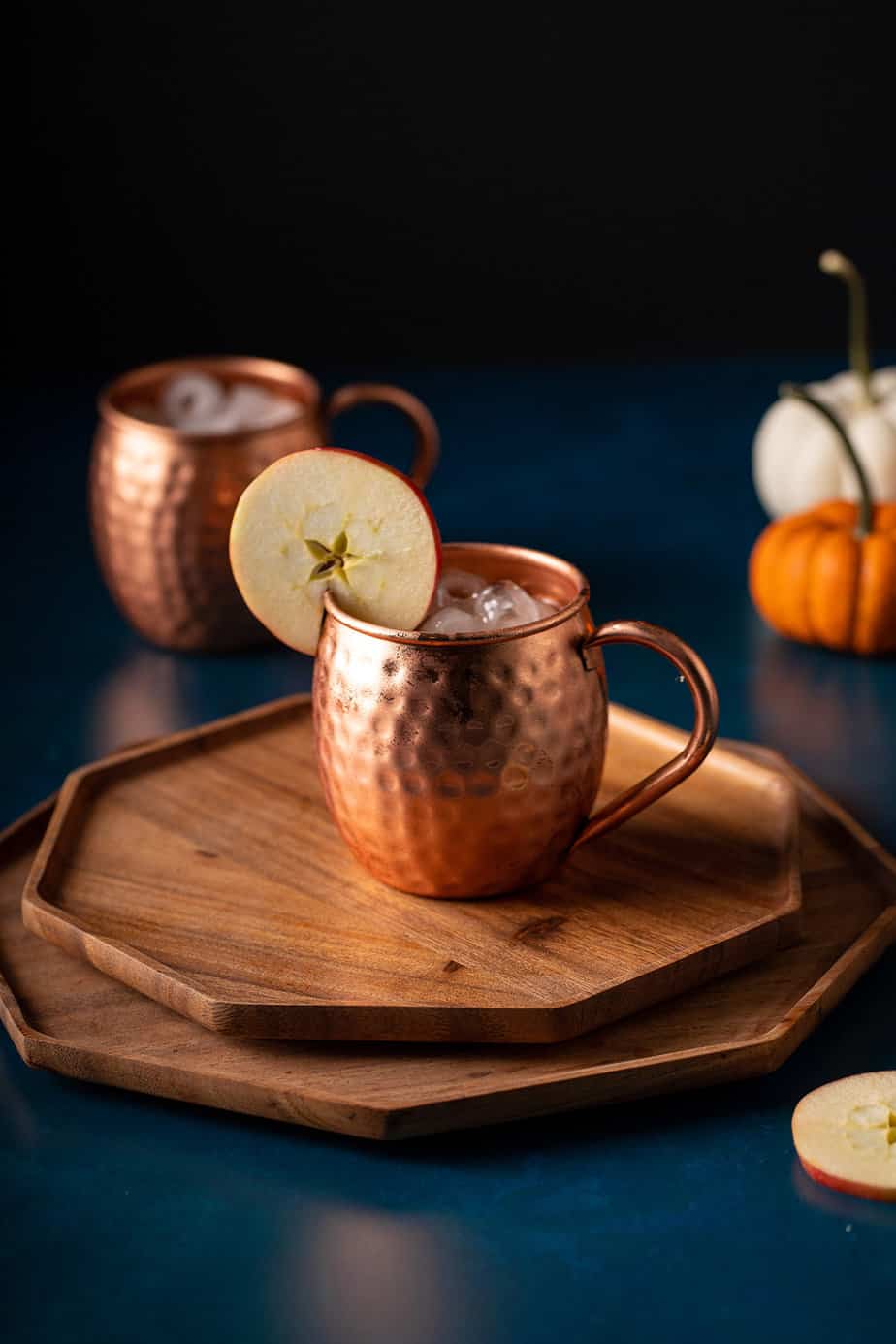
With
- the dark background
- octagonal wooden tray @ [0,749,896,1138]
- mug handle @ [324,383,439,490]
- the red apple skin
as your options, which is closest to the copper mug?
octagonal wooden tray @ [0,749,896,1138]

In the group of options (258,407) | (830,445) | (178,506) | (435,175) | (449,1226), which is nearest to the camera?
(449,1226)

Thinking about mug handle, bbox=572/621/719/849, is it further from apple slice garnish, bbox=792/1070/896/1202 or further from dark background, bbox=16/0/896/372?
dark background, bbox=16/0/896/372

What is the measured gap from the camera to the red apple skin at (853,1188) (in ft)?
2.83

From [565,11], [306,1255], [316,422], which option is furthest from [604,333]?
[306,1255]

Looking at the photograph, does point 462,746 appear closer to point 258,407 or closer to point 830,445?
point 258,407

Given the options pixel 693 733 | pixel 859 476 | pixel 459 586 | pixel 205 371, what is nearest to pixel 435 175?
pixel 205 371

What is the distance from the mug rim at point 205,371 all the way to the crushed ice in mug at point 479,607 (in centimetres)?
48

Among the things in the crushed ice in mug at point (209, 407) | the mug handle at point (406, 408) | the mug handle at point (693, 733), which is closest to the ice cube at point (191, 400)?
the crushed ice in mug at point (209, 407)

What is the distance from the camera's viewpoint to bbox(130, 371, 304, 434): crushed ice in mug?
5.27ft

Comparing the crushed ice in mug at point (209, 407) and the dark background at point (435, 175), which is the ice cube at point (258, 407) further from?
the dark background at point (435, 175)

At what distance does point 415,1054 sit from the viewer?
0.93 meters

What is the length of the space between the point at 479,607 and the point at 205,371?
73 cm

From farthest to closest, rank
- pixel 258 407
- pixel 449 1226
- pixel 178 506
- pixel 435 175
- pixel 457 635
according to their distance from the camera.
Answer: pixel 435 175 < pixel 258 407 < pixel 178 506 < pixel 457 635 < pixel 449 1226

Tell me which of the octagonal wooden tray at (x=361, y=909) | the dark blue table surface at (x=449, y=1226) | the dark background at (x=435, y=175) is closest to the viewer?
the dark blue table surface at (x=449, y=1226)
